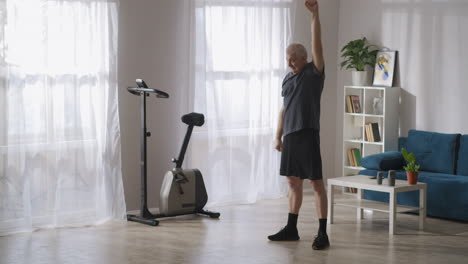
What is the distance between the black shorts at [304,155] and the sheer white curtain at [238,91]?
A: 5.98 feet

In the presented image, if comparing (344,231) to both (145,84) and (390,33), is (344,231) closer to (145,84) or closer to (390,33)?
(145,84)

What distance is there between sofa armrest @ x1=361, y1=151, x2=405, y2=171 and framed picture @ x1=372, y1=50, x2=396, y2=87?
0.94 m

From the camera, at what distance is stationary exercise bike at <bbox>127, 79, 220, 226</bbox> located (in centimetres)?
629

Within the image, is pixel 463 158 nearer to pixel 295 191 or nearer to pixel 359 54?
pixel 359 54

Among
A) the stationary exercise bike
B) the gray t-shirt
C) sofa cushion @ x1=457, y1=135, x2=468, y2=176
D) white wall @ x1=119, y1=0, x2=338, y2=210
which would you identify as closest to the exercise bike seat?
the stationary exercise bike

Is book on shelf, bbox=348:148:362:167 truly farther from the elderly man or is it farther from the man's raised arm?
the man's raised arm

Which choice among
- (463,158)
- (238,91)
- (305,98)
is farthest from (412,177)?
(238,91)

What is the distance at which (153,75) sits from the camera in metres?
6.75

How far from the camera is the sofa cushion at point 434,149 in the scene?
6.89m

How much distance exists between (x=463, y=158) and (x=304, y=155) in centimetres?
219

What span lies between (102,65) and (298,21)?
8.54 ft

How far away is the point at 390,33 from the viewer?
7738 millimetres

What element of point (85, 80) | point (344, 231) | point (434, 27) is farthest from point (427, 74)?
point (85, 80)

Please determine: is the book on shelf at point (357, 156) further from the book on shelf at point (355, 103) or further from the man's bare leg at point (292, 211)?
the man's bare leg at point (292, 211)
